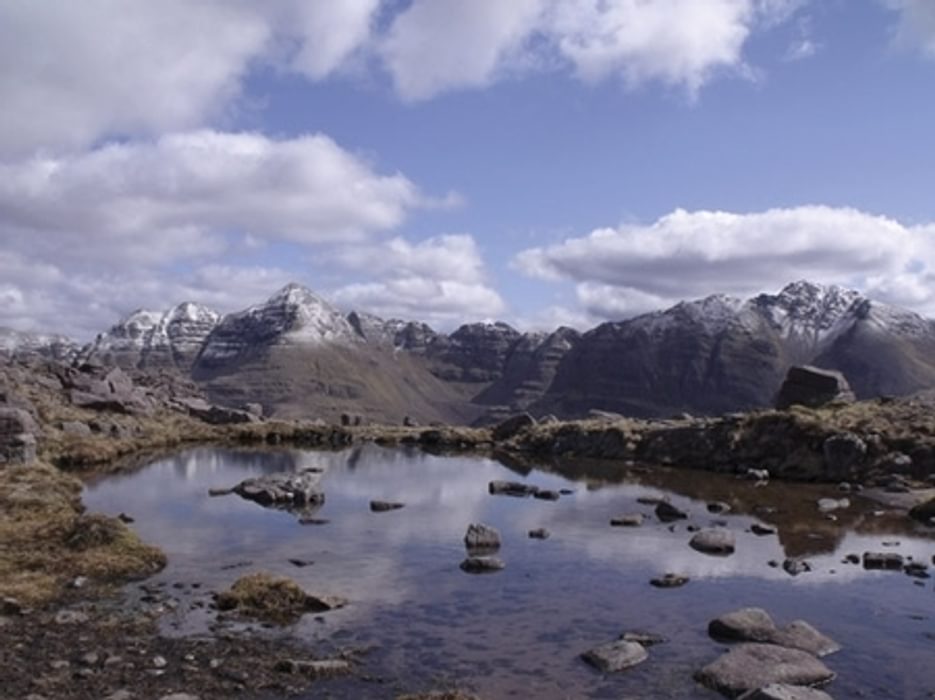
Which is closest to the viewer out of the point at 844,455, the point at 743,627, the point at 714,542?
the point at 743,627

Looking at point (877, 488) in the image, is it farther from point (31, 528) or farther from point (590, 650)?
point (31, 528)

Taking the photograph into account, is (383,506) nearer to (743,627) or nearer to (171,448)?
(743,627)

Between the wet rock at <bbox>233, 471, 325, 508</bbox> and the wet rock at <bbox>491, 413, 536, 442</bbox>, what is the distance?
50.2 m

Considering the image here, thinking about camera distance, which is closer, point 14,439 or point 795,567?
point 795,567

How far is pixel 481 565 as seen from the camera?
33.5 metres

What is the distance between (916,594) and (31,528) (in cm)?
3358

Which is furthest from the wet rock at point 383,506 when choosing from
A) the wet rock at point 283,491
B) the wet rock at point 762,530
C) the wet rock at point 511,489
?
the wet rock at point 762,530

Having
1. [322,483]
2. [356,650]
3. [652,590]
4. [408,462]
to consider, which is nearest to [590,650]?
[356,650]

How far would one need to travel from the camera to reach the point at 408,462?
265 ft

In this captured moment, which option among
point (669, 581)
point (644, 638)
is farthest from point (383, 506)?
point (644, 638)

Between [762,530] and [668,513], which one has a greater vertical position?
[668,513]

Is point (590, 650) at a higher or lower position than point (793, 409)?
lower

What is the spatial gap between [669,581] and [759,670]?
984 centimetres

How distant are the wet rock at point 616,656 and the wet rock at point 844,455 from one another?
45.4 metres
